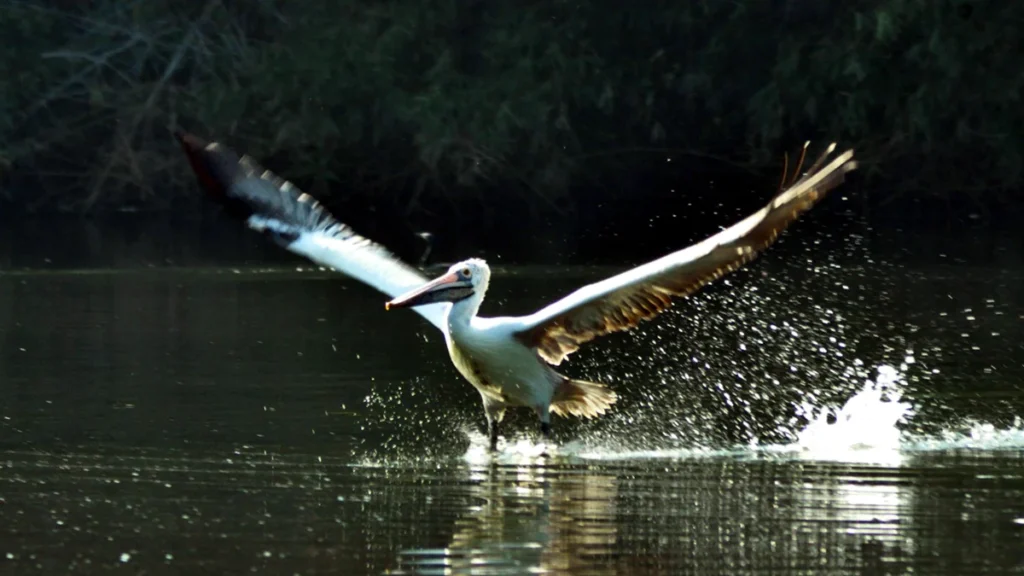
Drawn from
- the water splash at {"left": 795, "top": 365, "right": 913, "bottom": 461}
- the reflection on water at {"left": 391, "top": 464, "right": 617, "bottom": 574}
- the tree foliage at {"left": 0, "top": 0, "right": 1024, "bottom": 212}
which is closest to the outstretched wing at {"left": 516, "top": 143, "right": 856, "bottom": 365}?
the reflection on water at {"left": 391, "top": 464, "right": 617, "bottom": 574}

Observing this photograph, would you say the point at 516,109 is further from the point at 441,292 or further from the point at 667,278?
the point at 667,278

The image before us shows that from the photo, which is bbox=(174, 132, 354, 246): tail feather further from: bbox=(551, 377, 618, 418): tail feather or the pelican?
bbox=(551, 377, 618, 418): tail feather

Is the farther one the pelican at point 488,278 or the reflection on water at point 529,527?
the pelican at point 488,278

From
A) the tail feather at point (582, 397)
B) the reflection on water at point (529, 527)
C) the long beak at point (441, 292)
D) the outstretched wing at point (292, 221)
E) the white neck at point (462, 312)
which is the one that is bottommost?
the reflection on water at point (529, 527)

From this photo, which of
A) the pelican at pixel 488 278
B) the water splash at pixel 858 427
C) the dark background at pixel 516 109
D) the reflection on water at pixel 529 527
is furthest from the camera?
the dark background at pixel 516 109

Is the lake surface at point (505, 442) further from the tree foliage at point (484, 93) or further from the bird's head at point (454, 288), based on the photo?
the tree foliage at point (484, 93)

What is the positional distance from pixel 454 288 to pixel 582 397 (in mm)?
815

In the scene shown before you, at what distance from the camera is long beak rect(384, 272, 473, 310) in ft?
30.3

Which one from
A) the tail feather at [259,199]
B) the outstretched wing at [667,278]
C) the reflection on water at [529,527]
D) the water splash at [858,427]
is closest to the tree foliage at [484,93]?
the water splash at [858,427]

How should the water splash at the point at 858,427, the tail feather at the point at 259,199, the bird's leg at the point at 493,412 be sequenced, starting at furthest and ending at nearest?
the tail feather at the point at 259,199 < the bird's leg at the point at 493,412 < the water splash at the point at 858,427

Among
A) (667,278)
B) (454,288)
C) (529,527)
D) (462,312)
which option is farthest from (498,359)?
(529,527)

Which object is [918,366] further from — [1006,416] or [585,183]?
[585,183]

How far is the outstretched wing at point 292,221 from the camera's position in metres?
9.73

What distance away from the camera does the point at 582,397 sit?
9.52m
